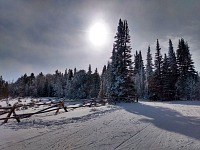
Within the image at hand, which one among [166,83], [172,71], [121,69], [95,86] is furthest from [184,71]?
[95,86]

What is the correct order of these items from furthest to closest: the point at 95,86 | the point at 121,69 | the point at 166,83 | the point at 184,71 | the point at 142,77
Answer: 1. the point at 95,86
2. the point at 142,77
3. the point at 184,71
4. the point at 166,83
5. the point at 121,69

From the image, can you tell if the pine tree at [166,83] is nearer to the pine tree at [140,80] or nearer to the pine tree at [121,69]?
the pine tree at [121,69]

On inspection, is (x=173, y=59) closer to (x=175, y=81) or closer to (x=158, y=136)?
(x=175, y=81)

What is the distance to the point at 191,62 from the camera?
53.0 meters

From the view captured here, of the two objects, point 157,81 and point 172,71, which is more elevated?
point 172,71

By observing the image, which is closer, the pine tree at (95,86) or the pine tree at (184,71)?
the pine tree at (184,71)

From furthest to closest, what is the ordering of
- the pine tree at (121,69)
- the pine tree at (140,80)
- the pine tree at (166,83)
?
the pine tree at (140,80) < the pine tree at (166,83) < the pine tree at (121,69)

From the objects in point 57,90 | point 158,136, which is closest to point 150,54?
point 57,90

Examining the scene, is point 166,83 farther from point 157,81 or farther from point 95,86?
point 95,86

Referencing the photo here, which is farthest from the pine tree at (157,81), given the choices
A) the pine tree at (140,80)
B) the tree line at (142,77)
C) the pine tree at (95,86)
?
the pine tree at (95,86)

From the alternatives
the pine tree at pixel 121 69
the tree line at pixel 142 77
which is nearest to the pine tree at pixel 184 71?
the tree line at pixel 142 77

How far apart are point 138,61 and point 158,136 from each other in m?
82.4

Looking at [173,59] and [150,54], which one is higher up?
[150,54]

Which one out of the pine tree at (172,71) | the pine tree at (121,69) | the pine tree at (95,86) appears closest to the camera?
the pine tree at (121,69)
